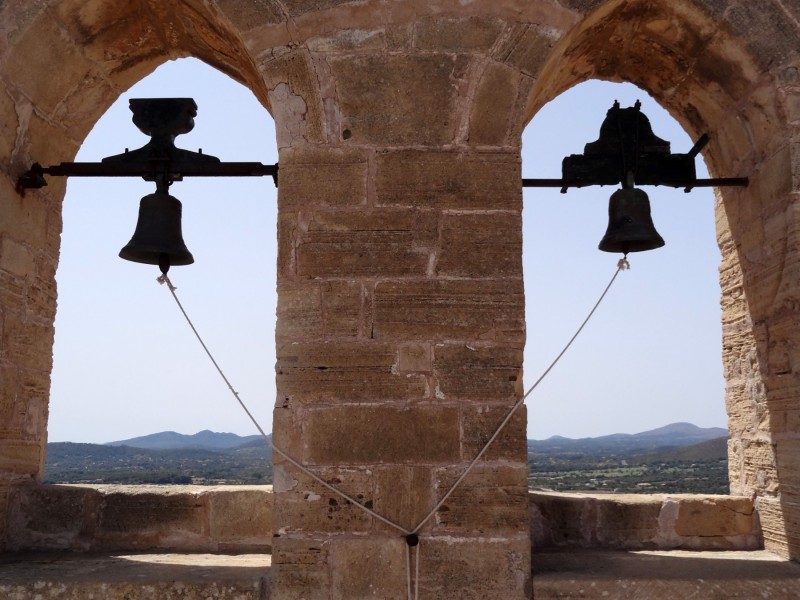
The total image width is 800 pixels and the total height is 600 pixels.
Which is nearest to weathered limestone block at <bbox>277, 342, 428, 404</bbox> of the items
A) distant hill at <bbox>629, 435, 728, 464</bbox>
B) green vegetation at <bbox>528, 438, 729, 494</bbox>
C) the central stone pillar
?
the central stone pillar

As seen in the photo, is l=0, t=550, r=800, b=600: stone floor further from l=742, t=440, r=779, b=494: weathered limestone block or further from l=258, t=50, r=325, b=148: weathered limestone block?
l=258, t=50, r=325, b=148: weathered limestone block

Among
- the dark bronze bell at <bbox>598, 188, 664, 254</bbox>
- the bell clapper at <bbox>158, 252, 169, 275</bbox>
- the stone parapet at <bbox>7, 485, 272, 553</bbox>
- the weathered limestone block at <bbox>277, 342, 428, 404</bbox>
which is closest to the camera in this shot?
the weathered limestone block at <bbox>277, 342, 428, 404</bbox>

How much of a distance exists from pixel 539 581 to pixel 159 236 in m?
2.01

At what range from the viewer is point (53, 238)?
→ 399cm

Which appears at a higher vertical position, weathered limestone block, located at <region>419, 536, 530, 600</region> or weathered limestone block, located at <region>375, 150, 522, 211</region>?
weathered limestone block, located at <region>375, 150, 522, 211</region>

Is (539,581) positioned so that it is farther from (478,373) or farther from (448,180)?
(448,180)

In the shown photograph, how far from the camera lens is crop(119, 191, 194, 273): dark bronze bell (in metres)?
3.43

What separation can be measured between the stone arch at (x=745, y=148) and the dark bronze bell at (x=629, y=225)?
481 millimetres

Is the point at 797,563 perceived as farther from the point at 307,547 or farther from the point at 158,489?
the point at 158,489

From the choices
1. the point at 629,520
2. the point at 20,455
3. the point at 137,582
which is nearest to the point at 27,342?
the point at 20,455

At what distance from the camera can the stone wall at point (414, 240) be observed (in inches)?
114

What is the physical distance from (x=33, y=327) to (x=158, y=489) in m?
0.94

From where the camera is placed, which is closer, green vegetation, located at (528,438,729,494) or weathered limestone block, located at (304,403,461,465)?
weathered limestone block, located at (304,403,461,465)

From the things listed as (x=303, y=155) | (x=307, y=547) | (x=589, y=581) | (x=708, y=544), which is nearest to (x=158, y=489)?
(x=307, y=547)
